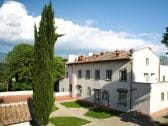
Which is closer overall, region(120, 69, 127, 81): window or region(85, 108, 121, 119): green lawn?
region(85, 108, 121, 119): green lawn

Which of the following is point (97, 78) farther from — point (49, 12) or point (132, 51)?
point (49, 12)

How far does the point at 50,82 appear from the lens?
→ 861 inches

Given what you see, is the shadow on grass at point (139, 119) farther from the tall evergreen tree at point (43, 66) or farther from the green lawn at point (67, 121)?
the tall evergreen tree at point (43, 66)

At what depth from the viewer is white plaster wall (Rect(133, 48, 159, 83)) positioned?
33625mm

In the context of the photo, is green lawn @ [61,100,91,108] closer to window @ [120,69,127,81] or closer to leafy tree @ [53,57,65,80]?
window @ [120,69,127,81]

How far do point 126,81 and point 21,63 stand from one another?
79.5 feet

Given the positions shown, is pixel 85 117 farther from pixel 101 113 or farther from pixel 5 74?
pixel 5 74

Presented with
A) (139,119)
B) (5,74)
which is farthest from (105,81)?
(5,74)

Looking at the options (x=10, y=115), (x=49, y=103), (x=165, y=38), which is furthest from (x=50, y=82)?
(x=165, y=38)

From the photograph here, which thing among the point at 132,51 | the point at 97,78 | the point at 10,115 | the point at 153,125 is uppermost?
the point at 132,51

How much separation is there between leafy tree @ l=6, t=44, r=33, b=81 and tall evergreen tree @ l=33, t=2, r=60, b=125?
27145mm

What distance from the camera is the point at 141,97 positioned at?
31250mm

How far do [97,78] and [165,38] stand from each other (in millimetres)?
16513

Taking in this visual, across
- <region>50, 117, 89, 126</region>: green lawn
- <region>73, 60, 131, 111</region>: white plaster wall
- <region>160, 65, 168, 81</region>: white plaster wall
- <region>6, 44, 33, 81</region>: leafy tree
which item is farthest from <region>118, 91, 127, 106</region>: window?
<region>6, 44, 33, 81</region>: leafy tree
